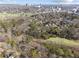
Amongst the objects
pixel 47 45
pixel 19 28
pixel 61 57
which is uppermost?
pixel 19 28

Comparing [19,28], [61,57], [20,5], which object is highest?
[20,5]

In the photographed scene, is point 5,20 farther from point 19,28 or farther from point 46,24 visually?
point 46,24

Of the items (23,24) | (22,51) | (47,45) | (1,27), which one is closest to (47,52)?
(47,45)

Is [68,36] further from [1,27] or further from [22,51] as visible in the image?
[1,27]

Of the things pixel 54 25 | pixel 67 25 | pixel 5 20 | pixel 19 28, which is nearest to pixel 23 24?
pixel 19 28

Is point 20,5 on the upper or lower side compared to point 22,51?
upper

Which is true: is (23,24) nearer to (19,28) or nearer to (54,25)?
(19,28)

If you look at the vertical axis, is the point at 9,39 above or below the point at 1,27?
below
